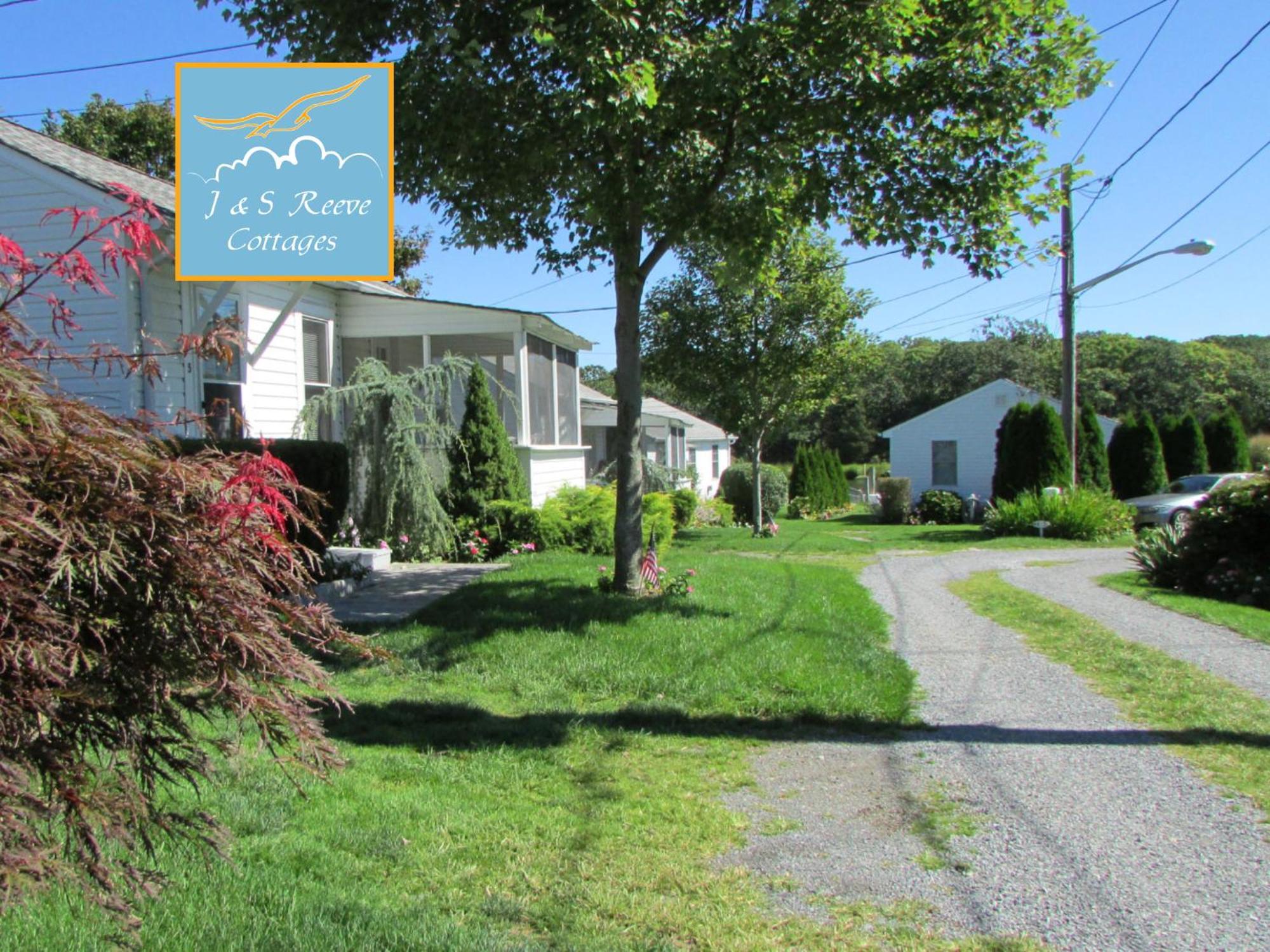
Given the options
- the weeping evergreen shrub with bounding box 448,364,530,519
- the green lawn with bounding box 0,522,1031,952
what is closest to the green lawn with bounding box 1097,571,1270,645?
the green lawn with bounding box 0,522,1031,952

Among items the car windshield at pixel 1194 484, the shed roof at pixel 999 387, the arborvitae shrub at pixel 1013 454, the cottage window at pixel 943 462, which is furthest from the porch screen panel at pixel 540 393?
the cottage window at pixel 943 462

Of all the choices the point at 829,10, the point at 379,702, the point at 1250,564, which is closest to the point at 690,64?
the point at 829,10

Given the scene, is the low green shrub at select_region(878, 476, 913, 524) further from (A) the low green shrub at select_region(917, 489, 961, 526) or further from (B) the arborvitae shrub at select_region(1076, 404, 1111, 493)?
(B) the arborvitae shrub at select_region(1076, 404, 1111, 493)

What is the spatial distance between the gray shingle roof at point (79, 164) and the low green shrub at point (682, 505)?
478 inches

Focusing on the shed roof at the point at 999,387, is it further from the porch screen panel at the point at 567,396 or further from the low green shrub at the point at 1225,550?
the low green shrub at the point at 1225,550

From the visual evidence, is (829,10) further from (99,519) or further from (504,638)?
(99,519)

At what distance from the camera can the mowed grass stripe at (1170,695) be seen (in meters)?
5.71

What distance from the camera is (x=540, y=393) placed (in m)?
17.1

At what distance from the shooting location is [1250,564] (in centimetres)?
1265

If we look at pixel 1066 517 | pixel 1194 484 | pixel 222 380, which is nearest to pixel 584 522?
pixel 222 380

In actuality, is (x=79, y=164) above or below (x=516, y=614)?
above

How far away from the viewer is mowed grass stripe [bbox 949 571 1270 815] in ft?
18.7

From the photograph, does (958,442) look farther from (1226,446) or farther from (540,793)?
(540,793)

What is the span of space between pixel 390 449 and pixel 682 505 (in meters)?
10.4
